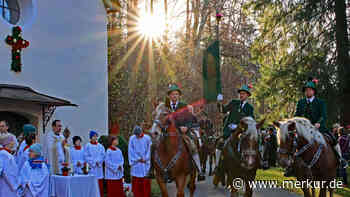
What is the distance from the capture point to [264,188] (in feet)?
43.0

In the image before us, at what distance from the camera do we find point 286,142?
769 cm

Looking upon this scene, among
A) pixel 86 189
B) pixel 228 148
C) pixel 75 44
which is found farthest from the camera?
pixel 75 44

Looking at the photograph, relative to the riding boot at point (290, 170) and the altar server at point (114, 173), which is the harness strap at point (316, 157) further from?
the altar server at point (114, 173)

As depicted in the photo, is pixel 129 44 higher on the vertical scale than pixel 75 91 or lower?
higher

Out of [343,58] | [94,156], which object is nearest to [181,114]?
[94,156]

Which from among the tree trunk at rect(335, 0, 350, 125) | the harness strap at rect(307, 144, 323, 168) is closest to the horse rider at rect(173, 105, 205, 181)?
the harness strap at rect(307, 144, 323, 168)

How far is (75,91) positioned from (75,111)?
2.67 ft

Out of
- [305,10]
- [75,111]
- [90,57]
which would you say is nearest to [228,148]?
[75,111]

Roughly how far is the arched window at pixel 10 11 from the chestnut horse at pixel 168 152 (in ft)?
27.5

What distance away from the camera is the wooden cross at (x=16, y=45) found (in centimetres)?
1328

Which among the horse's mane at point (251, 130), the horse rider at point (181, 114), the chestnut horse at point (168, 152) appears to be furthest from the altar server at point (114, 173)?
the horse's mane at point (251, 130)

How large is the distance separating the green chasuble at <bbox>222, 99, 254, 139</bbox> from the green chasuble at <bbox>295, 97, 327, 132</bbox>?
1149 mm

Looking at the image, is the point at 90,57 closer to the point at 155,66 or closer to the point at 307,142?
the point at 155,66

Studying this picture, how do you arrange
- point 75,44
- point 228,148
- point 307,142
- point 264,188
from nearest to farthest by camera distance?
point 307,142, point 228,148, point 264,188, point 75,44
